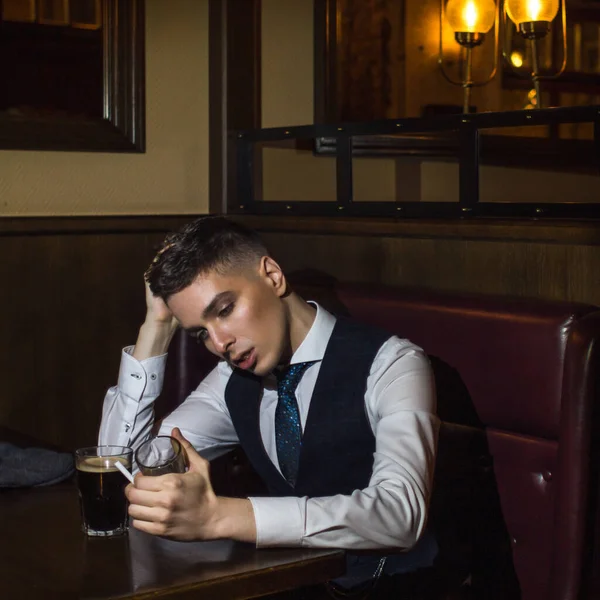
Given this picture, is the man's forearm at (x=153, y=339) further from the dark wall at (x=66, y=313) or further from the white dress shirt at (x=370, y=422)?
the dark wall at (x=66, y=313)

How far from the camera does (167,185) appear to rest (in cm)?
317

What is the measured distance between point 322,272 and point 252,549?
1.34 meters

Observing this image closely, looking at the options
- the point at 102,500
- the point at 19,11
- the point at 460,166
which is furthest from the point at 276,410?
the point at 19,11

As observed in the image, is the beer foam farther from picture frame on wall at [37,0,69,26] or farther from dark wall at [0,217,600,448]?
picture frame on wall at [37,0,69,26]

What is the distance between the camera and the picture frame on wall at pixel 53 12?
2.79 metres

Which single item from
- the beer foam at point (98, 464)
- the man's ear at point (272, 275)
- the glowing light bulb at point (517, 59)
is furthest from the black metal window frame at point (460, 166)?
the glowing light bulb at point (517, 59)

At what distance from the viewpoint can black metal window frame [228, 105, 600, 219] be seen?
87.2 inches

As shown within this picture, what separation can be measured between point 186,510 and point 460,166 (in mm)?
1304

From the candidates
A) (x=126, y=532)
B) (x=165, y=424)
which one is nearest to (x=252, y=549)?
(x=126, y=532)

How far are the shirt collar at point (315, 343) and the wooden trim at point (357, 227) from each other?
23.5 inches

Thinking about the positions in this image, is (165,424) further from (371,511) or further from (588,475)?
(588,475)

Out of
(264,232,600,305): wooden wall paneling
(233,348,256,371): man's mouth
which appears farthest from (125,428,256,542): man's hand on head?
(264,232,600,305): wooden wall paneling

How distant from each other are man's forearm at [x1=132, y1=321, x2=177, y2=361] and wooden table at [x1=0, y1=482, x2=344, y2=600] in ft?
1.87

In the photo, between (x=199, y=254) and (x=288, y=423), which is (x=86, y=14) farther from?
(x=288, y=423)
